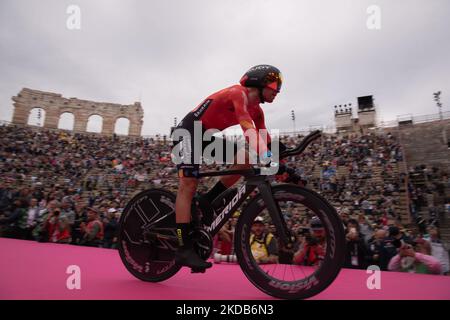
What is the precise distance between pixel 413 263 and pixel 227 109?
3904 mm

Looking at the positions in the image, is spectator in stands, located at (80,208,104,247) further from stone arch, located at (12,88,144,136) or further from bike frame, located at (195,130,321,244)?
stone arch, located at (12,88,144,136)

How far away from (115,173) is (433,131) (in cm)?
2628

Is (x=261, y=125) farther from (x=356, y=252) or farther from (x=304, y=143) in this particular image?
(x=356, y=252)

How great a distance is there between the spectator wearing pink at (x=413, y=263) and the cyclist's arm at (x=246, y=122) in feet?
12.2

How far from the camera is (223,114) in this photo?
283 cm

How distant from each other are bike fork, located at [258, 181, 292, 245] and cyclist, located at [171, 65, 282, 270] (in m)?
0.41

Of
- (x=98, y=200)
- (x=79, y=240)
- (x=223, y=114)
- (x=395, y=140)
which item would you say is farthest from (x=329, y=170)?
(x=223, y=114)

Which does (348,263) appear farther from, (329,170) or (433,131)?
(433,131)

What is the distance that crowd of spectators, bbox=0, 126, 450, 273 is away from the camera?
5227 mm

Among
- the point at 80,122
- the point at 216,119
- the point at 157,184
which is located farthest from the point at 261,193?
the point at 80,122

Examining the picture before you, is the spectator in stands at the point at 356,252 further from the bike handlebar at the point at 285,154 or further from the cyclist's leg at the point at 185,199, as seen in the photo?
the cyclist's leg at the point at 185,199

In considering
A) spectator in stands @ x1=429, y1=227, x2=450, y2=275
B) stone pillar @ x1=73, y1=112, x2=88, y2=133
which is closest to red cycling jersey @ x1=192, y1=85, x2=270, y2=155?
spectator in stands @ x1=429, y1=227, x2=450, y2=275

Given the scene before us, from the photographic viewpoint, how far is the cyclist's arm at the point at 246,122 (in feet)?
7.60

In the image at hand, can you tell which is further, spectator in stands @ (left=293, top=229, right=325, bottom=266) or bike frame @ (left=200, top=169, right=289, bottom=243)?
spectator in stands @ (left=293, top=229, right=325, bottom=266)
